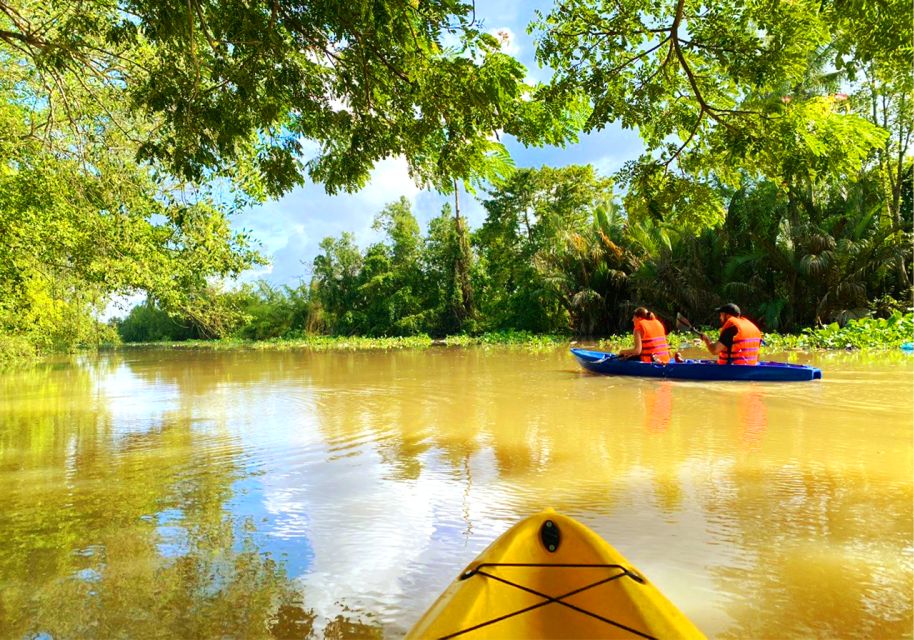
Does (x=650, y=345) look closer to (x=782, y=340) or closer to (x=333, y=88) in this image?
(x=782, y=340)

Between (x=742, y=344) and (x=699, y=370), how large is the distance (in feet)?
2.35

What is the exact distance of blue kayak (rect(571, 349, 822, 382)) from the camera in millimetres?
8586

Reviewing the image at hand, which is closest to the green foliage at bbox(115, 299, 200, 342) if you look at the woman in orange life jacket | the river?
the woman in orange life jacket

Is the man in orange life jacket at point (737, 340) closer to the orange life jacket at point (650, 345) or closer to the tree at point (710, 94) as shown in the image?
the orange life jacket at point (650, 345)

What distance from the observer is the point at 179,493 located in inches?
175

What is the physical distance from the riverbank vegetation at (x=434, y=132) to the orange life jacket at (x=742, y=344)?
2.07 metres

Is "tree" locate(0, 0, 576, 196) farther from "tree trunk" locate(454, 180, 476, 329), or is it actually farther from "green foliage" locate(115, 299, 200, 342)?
"green foliage" locate(115, 299, 200, 342)

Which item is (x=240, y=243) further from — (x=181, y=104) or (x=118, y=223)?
(x=181, y=104)

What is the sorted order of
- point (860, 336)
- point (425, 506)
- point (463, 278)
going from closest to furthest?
point (425, 506) < point (860, 336) < point (463, 278)

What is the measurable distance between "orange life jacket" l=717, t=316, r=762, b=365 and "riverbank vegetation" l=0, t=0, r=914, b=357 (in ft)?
6.80

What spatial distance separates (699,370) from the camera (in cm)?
930

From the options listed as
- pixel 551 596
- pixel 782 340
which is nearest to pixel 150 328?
pixel 782 340

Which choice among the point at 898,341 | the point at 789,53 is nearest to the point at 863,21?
the point at 789,53

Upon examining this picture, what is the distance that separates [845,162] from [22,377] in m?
18.7
